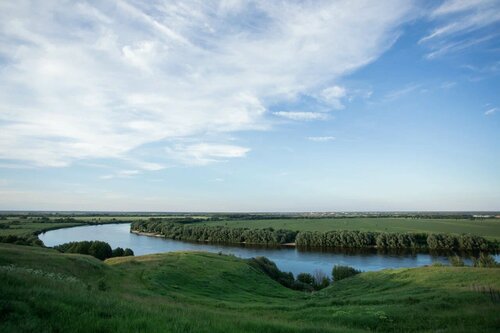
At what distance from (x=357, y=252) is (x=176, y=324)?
106267 millimetres

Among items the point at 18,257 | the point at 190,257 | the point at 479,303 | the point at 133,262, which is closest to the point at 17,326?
the point at 479,303

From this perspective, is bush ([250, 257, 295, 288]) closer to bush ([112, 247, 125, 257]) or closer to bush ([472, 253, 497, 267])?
bush ([472, 253, 497, 267])

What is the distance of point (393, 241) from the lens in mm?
114000

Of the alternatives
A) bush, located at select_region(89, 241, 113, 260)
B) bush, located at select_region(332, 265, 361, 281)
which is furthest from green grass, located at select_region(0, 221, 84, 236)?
bush, located at select_region(332, 265, 361, 281)

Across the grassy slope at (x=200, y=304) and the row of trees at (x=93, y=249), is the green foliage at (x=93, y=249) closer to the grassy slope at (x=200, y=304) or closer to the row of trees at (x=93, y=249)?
the row of trees at (x=93, y=249)

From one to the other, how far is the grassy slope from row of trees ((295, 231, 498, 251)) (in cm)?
7637

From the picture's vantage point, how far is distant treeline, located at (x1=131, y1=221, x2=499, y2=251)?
106 metres

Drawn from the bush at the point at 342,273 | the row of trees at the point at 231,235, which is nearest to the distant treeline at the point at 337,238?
the row of trees at the point at 231,235

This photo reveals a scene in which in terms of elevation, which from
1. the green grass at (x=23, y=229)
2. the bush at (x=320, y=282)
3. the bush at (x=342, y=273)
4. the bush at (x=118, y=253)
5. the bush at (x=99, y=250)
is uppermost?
the green grass at (x=23, y=229)

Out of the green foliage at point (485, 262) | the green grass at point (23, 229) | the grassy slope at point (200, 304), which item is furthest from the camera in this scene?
the green grass at point (23, 229)

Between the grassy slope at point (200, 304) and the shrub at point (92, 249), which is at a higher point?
the grassy slope at point (200, 304)

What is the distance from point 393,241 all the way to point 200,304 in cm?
10454

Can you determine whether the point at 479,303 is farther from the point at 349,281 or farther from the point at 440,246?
the point at 440,246

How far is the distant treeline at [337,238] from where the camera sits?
105688mm
